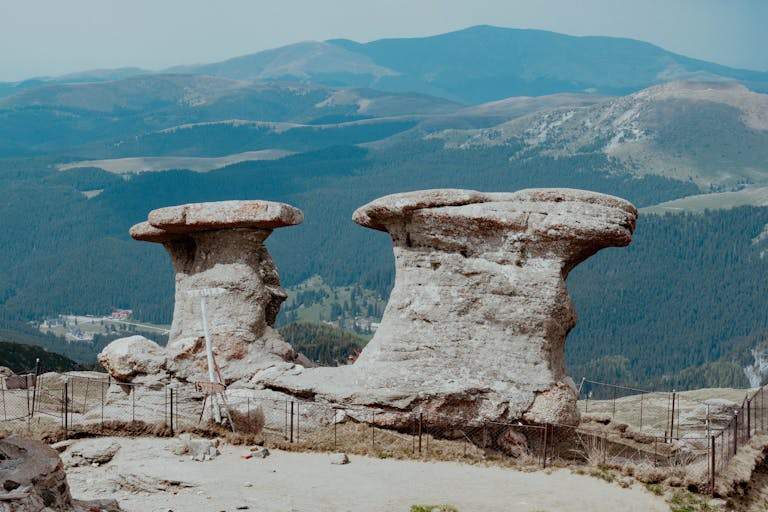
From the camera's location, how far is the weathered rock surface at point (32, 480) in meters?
17.8

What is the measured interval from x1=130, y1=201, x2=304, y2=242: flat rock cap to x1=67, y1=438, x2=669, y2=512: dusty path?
24.4ft

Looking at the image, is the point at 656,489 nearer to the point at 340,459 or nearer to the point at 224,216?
the point at 340,459

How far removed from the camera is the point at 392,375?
94.9ft

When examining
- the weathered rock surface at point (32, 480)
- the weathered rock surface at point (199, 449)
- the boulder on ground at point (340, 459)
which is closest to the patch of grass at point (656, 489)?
the boulder on ground at point (340, 459)

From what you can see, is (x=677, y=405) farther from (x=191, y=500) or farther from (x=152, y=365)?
(x=191, y=500)

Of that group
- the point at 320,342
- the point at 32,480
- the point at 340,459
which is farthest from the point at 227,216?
the point at 320,342

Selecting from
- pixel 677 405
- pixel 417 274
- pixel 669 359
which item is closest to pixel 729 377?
pixel 669 359

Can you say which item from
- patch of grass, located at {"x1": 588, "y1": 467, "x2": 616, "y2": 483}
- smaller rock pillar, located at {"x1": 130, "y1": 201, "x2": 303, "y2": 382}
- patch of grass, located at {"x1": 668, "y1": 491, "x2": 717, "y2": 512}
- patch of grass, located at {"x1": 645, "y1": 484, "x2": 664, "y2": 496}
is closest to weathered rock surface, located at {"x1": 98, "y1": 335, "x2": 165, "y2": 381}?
smaller rock pillar, located at {"x1": 130, "y1": 201, "x2": 303, "y2": 382}

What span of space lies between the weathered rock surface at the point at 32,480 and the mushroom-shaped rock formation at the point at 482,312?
32.8 feet

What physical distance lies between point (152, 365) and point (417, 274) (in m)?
7.43

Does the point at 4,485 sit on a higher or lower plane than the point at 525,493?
higher

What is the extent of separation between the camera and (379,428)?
28.4 metres

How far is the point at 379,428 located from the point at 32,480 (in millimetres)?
11281

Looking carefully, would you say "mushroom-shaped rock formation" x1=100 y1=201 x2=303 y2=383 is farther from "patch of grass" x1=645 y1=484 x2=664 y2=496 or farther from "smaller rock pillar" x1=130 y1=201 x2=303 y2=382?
"patch of grass" x1=645 y1=484 x2=664 y2=496
